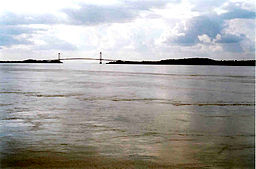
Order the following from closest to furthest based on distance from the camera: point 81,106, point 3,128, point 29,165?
point 29,165
point 3,128
point 81,106

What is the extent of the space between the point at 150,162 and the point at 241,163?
181cm

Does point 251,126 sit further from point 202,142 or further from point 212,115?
point 202,142

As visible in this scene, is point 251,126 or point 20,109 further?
point 20,109

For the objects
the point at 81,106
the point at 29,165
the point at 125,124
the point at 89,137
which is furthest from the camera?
the point at 81,106

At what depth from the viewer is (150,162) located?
6.40 metres

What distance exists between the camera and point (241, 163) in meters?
6.51

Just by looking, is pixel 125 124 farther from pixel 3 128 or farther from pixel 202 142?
pixel 3 128

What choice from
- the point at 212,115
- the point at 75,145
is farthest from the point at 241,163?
the point at 212,115

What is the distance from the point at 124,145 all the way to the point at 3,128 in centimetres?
388

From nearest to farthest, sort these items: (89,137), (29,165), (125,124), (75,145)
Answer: (29,165) < (75,145) < (89,137) < (125,124)

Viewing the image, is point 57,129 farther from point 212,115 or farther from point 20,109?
point 212,115

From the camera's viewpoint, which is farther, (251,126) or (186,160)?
(251,126)

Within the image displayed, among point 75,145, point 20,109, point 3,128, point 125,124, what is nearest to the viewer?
point 75,145

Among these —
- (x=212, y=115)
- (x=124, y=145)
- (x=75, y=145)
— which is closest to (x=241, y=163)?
(x=124, y=145)
